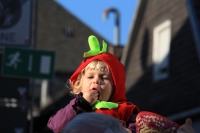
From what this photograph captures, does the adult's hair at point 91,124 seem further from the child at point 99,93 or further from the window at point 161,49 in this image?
the window at point 161,49

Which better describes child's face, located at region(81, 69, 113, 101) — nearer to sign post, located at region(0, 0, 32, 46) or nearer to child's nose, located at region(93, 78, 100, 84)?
child's nose, located at region(93, 78, 100, 84)

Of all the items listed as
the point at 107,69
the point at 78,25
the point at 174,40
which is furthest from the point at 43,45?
the point at 107,69

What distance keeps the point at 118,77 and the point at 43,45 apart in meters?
38.6

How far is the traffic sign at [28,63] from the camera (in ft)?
47.1

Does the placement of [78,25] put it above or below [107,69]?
above

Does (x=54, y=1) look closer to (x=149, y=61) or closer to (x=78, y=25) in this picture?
(x=78, y=25)

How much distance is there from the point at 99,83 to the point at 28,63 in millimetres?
10181

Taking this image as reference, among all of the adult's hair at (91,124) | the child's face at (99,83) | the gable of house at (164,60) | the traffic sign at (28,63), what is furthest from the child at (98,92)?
the gable of house at (164,60)

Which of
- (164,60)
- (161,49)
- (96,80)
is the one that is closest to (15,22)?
(164,60)

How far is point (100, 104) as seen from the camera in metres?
4.33

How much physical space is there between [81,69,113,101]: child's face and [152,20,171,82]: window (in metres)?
12.7

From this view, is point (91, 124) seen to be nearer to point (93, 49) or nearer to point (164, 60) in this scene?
point (93, 49)

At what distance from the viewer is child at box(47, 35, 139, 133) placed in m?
4.24

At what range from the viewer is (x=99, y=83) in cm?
441
